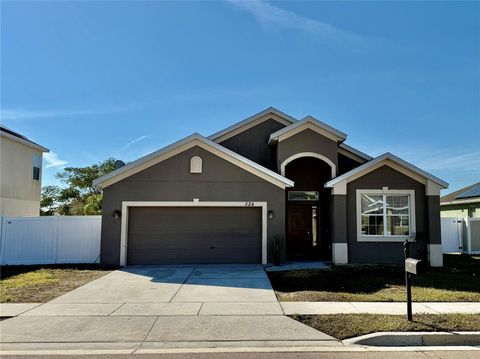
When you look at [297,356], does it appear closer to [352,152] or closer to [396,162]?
[396,162]

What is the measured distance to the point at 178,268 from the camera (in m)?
13.6

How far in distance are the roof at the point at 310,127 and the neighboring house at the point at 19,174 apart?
1459 cm

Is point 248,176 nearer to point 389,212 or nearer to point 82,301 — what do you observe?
point 389,212

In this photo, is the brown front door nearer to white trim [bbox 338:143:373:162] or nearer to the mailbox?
white trim [bbox 338:143:373:162]

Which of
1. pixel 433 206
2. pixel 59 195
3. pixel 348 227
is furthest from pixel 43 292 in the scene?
pixel 59 195

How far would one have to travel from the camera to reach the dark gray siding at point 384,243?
47.9ft

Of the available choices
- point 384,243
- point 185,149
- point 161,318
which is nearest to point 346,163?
point 384,243

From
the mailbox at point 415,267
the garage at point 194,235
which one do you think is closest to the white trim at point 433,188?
the garage at point 194,235

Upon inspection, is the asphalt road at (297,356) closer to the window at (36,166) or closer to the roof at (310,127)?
the roof at (310,127)

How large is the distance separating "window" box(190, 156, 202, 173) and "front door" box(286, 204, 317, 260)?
4890 millimetres

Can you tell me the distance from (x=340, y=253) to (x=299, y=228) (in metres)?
3.17

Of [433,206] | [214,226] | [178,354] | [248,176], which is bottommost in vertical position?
[178,354]

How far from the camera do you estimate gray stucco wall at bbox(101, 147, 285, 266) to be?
14609mm

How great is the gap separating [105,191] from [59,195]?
111ft
